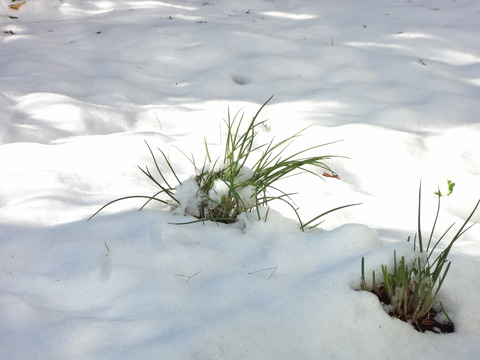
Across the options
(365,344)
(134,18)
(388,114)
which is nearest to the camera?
(365,344)

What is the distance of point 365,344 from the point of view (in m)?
1.10

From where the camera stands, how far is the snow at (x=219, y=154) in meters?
1.14

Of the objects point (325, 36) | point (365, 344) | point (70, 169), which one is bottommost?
point (365, 344)

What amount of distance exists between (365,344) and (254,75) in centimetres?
249

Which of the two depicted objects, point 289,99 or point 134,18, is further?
point 134,18

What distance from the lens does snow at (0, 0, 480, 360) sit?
1.14 meters

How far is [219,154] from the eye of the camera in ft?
7.40

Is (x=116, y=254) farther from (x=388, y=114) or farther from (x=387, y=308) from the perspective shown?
(x=388, y=114)

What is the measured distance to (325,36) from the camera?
390cm

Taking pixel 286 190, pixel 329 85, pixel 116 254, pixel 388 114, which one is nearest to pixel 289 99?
pixel 329 85

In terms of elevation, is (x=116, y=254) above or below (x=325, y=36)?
below

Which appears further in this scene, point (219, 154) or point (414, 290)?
point (219, 154)

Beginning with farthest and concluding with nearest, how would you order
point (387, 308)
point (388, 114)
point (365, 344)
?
1. point (388, 114)
2. point (387, 308)
3. point (365, 344)

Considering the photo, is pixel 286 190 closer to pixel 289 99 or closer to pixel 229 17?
pixel 289 99
